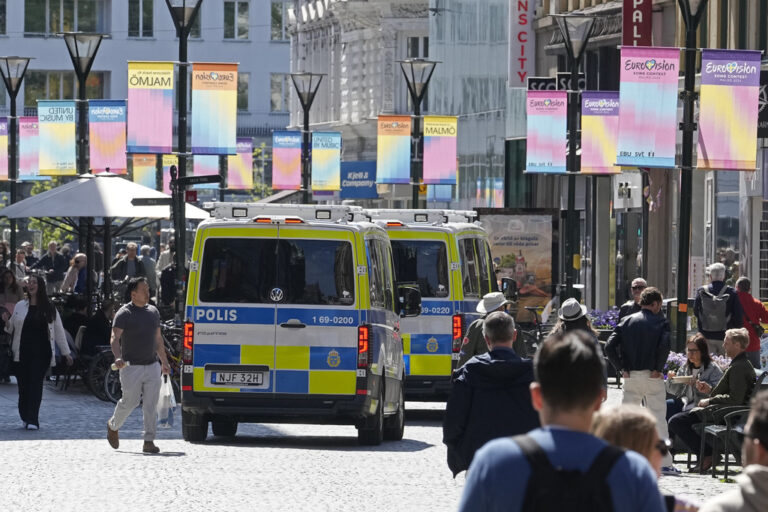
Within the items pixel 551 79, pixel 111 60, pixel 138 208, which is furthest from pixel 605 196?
pixel 111 60

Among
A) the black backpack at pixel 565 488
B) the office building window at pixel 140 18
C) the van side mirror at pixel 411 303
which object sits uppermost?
the office building window at pixel 140 18

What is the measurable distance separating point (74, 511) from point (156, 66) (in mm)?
19998

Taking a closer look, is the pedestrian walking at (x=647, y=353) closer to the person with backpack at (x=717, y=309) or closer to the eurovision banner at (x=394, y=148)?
the person with backpack at (x=717, y=309)

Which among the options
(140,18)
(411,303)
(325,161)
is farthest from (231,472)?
(140,18)

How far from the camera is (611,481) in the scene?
188 inches

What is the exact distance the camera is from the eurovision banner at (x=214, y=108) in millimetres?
30844

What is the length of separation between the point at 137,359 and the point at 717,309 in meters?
8.71

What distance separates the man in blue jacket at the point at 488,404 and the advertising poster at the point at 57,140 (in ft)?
95.2

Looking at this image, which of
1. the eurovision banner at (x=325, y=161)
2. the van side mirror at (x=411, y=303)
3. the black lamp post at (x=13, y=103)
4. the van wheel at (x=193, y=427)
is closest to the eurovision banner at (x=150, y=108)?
the van side mirror at (x=411, y=303)

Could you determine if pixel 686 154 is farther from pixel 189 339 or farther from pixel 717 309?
pixel 189 339

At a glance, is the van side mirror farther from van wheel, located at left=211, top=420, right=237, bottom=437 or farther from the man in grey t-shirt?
the man in grey t-shirt

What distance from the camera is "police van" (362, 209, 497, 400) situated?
862 inches

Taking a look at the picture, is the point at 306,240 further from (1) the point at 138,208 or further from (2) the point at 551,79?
(2) the point at 551,79

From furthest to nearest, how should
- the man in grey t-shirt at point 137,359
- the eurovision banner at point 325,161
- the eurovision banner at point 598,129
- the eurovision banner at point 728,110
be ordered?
1. the eurovision banner at point 325,161
2. the eurovision banner at point 598,129
3. the eurovision banner at point 728,110
4. the man in grey t-shirt at point 137,359
